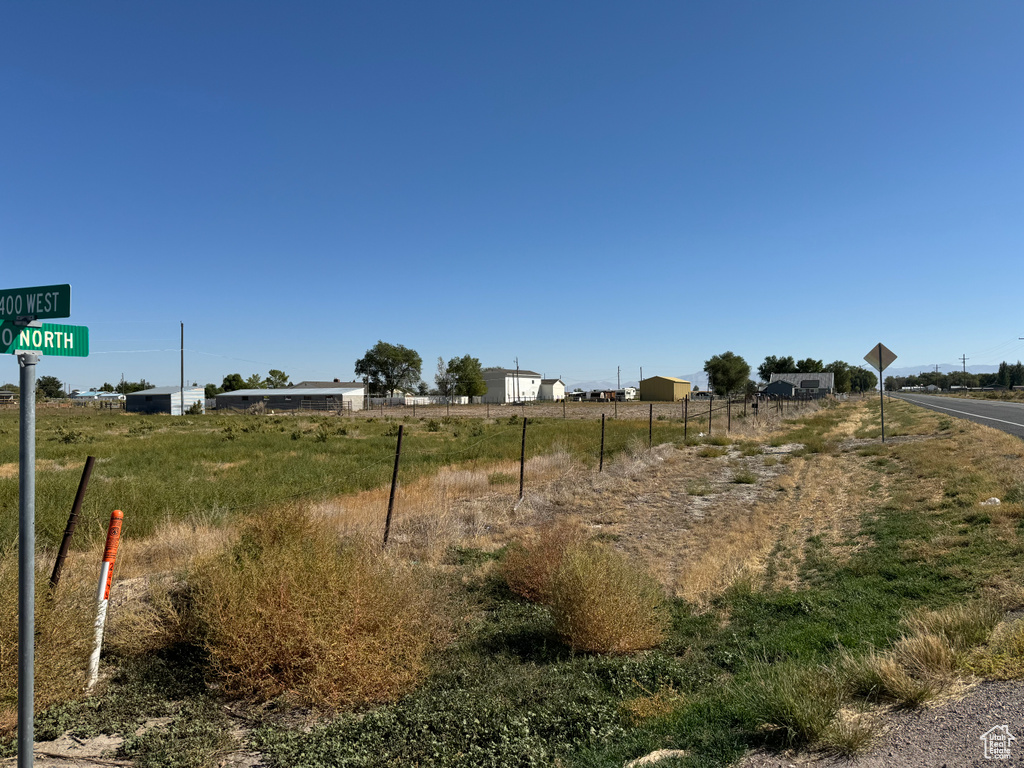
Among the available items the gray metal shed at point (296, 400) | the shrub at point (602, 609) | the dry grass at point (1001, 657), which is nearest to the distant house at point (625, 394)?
the gray metal shed at point (296, 400)

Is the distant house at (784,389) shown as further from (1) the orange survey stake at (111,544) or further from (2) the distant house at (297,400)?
(1) the orange survey stake at (111,544)

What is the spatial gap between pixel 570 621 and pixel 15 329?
4899 millimetres

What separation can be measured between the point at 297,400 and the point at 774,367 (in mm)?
99352

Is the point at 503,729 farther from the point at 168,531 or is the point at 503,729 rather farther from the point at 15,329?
the point at 168,531

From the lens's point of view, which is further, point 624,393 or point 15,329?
point 624,393

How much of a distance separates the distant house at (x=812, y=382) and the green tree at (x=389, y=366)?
71.8m

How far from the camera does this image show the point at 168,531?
29.1ft

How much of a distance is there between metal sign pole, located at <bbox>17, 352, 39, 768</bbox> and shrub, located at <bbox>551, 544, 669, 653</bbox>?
4131mm

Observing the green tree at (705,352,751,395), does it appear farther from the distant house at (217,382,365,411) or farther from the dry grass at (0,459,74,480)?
the dry grass at (0,459,74,480)

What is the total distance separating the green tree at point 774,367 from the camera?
128500 millimetres

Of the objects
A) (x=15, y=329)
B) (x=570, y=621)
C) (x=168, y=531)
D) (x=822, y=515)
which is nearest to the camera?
(x=15, y=329)

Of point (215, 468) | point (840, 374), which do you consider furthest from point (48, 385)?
point (840, 374)

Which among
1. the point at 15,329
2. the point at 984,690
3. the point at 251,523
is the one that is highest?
the point at 15,329

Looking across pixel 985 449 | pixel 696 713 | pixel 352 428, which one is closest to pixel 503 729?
pixel 696 713
